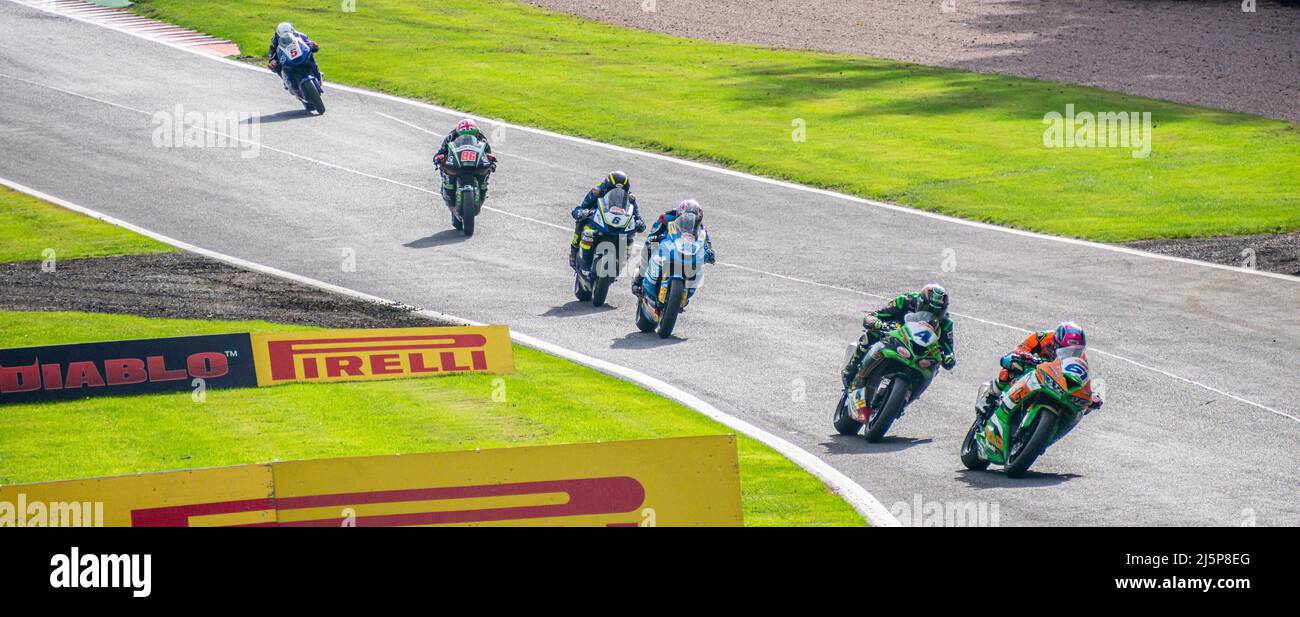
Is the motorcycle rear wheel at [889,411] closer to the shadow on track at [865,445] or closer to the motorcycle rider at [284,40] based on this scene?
the shadow on track at [865,445]

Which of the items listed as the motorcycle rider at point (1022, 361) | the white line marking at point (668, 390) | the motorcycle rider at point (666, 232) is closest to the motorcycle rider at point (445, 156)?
the white line marking at point (668, 390)

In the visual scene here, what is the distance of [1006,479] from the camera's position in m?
14.7

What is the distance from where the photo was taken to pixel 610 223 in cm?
2250

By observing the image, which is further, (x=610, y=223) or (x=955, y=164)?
(x=955, y=164)

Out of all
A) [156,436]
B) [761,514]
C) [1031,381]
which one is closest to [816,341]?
[1031,381]

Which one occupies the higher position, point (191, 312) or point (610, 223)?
point (610, 223)

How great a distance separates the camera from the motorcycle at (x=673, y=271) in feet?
67.5

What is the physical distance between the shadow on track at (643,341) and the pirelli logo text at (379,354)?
227cm

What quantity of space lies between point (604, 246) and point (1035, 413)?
9.76m

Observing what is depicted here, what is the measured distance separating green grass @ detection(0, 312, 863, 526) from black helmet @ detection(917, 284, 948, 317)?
240cm

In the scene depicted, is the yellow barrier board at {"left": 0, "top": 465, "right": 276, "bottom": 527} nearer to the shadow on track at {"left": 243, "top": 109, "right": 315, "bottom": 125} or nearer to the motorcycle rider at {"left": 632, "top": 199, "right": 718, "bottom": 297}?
the motorcycle rider at {"left": 632, "top": 199, "right": 718, "bottom": 297}

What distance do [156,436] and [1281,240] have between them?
21.0m

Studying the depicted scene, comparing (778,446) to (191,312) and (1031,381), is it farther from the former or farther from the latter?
(191,312)

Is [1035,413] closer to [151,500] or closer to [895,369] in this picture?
[895,369]
